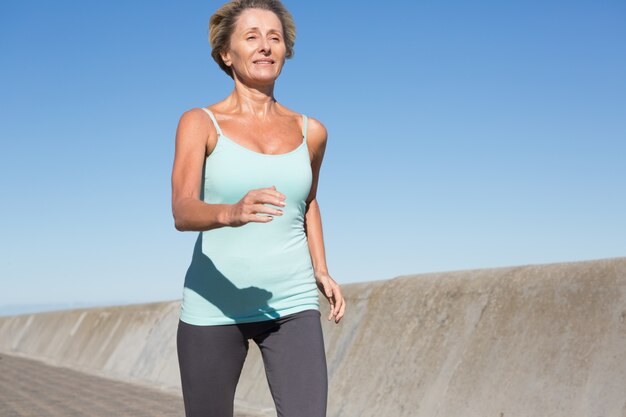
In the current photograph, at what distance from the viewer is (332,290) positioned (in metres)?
3.10

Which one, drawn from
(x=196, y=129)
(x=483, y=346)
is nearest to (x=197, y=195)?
(x=196, y=129)

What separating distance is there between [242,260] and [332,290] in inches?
15.3

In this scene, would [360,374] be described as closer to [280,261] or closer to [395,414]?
[395,414]

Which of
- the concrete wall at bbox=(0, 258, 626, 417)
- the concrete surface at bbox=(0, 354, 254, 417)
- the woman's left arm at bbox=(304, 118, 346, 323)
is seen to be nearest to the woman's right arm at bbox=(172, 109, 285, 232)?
the woman's left arm at bbox=(304, 118, 346, 323)

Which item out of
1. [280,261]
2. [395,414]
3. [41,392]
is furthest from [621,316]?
[41,392]

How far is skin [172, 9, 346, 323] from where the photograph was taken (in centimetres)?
281

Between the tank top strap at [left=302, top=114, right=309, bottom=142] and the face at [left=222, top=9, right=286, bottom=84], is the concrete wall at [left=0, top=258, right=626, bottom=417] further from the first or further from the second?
the face at [left=222, top=9, right=286, bottom=84]

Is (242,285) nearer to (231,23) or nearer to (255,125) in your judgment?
(255,125)

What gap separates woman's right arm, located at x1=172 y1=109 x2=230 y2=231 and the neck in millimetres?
188

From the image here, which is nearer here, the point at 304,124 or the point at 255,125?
the point at 255,125

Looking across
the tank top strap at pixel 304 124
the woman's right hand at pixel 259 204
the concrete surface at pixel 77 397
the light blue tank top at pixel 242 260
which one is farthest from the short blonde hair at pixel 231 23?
the concrete surface at pixel 77 397

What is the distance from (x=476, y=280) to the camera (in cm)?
680

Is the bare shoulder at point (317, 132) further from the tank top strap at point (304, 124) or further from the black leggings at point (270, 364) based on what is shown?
the black leggings at point (270, 364)

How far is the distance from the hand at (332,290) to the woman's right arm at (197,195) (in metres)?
0.43
